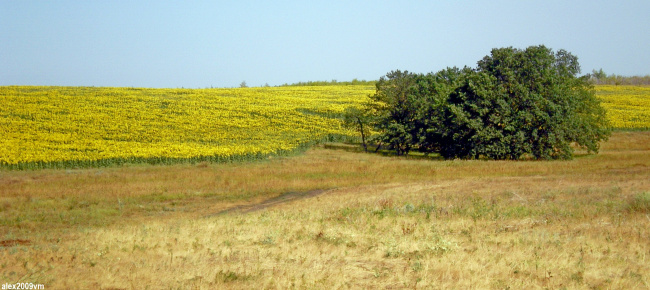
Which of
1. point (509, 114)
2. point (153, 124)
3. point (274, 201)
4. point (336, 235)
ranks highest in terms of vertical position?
point (509, 114)

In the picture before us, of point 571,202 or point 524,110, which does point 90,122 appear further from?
point 571,202

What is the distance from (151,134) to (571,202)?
4006cm

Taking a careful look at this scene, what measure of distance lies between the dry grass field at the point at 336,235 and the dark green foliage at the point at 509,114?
54.3ft

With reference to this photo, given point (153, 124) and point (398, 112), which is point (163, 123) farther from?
point (398, 112)

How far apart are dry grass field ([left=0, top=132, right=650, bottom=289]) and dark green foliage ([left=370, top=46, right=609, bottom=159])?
16.6 m

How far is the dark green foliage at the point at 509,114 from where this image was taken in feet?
141

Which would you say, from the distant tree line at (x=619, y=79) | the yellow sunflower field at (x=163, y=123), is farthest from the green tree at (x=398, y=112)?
the distant tree line at (x=619, y=79)

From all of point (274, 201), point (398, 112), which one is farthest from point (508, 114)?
point (274, 201)

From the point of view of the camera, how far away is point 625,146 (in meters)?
55.0

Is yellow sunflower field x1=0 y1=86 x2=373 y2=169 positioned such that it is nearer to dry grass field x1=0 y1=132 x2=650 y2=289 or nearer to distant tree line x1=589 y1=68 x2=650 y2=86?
dry grass field x1=0 y1=132 x2=650 y2=289

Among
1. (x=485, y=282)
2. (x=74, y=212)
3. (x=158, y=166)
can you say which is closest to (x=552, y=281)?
(x=485, y=282)

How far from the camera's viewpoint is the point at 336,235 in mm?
14625

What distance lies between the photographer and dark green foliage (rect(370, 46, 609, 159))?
1690 inches

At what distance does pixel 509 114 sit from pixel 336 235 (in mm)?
32047
